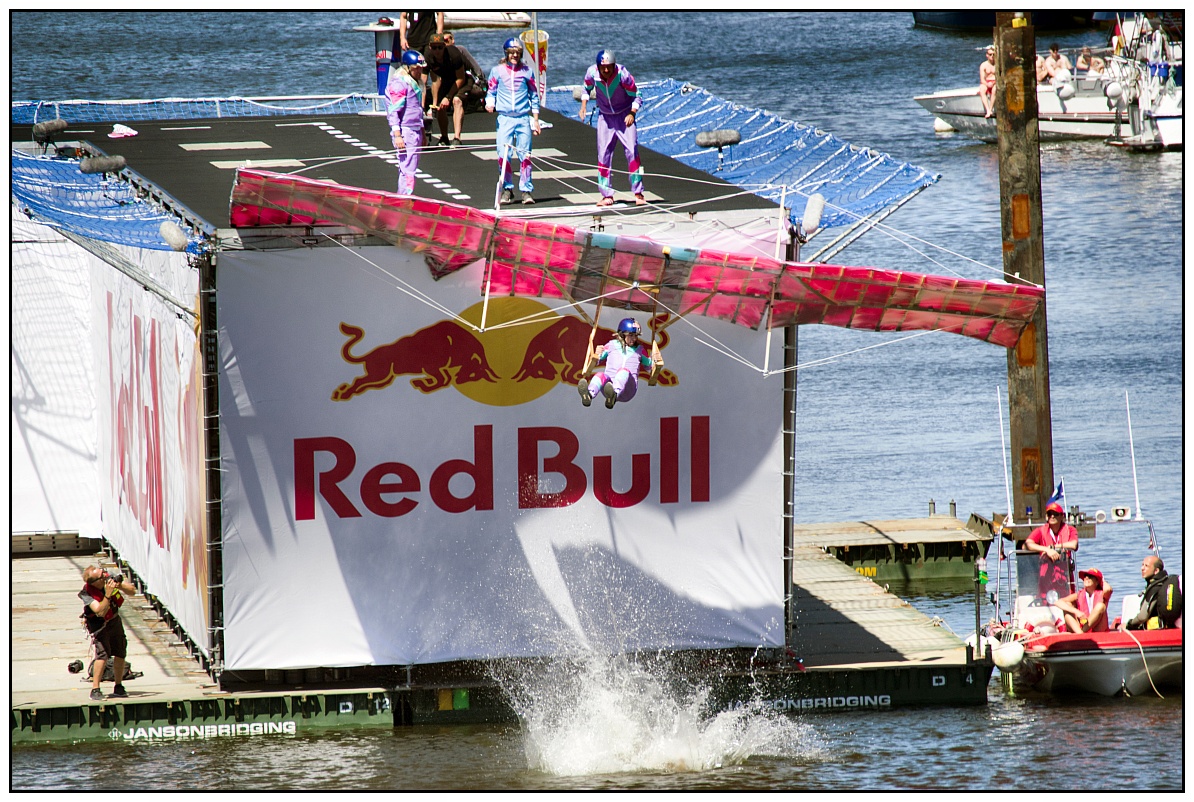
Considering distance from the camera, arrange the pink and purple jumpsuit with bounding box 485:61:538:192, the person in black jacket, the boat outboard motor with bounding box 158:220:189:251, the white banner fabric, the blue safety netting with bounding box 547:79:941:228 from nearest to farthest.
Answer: the boat outboard motor with bounding box 158:220:189:251, the person in black jacket, the pink and purple jumpsuit with bounding box 485:61:538:192, the blue safety netting with bounding box 547:79:941:228, the white banner fabric

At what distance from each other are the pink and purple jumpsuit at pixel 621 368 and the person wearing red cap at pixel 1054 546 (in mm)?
6532

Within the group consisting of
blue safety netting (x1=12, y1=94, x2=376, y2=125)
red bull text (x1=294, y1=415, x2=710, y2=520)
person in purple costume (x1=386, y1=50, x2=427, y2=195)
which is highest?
blue safety netting (x1=12, y1=94, x2=376, y2=125)

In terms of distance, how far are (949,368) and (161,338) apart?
2635cm

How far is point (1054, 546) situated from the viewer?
2411 cm

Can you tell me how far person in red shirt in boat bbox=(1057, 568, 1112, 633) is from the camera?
24.0 meters

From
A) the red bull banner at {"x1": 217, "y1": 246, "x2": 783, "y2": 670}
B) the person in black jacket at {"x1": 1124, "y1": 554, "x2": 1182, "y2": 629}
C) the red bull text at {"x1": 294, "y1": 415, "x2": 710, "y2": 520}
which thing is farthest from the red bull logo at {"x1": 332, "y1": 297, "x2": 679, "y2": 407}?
the person in black jacket at {"x1": 1124, "y1": 554, "x2": 1182, "y2": 629}

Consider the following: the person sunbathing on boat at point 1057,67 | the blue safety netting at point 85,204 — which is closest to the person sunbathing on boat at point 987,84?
the person sunbathing on boat at point 1057,67

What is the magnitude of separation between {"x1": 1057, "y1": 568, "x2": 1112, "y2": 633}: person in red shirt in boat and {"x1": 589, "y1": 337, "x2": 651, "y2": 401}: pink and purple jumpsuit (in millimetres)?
7124

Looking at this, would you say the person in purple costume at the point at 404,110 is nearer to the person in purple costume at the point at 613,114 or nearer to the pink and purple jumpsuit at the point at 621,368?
the person in purple costume at the point at 613,114

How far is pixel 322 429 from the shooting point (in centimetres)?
2194

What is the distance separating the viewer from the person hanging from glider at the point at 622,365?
2056 cm

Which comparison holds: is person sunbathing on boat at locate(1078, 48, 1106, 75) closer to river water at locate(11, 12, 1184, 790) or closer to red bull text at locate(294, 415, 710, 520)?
river water at locate(11, 12, 1184, 790)

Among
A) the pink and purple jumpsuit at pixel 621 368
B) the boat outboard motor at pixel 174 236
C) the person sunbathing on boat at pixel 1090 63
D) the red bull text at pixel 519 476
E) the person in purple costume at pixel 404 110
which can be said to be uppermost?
the person sunbathing on boat at pixel 1090 63

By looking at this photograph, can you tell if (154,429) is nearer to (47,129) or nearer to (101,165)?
(101,165)
